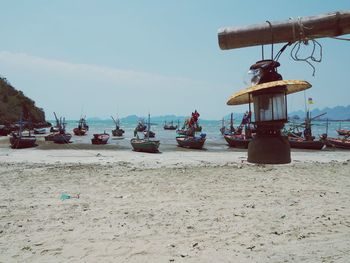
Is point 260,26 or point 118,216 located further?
point 118,216

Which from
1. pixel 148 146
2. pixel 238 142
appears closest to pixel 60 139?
pixel 148 146

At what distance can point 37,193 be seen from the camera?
42.1 feet

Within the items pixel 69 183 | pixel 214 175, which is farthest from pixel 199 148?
pixel 69 183

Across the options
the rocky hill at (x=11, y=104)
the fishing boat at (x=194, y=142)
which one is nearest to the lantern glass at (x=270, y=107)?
the fishing boat at (x=194, y=142)

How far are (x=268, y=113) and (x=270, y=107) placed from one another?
0.14 feet

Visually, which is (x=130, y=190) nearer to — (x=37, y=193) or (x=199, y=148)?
(x=37, y=193)

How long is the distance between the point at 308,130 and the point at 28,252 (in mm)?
48293

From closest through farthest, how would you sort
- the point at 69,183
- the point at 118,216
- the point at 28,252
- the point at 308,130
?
the point at 28,252 < the point at 118,216 < the point at 69,183 < the point at 308,130

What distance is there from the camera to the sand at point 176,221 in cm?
696

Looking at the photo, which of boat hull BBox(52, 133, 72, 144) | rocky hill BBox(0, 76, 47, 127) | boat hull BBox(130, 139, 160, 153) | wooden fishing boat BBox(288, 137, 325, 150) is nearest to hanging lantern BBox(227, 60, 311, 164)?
boat hull BBox(130, 139, 160, 153)

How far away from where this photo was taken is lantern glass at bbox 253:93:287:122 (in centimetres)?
214

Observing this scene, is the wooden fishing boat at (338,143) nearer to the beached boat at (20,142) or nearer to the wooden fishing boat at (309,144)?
the wooden fishing boat at (309,144)

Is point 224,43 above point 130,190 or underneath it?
above

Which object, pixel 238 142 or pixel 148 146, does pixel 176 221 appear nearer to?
pixel 148 146
